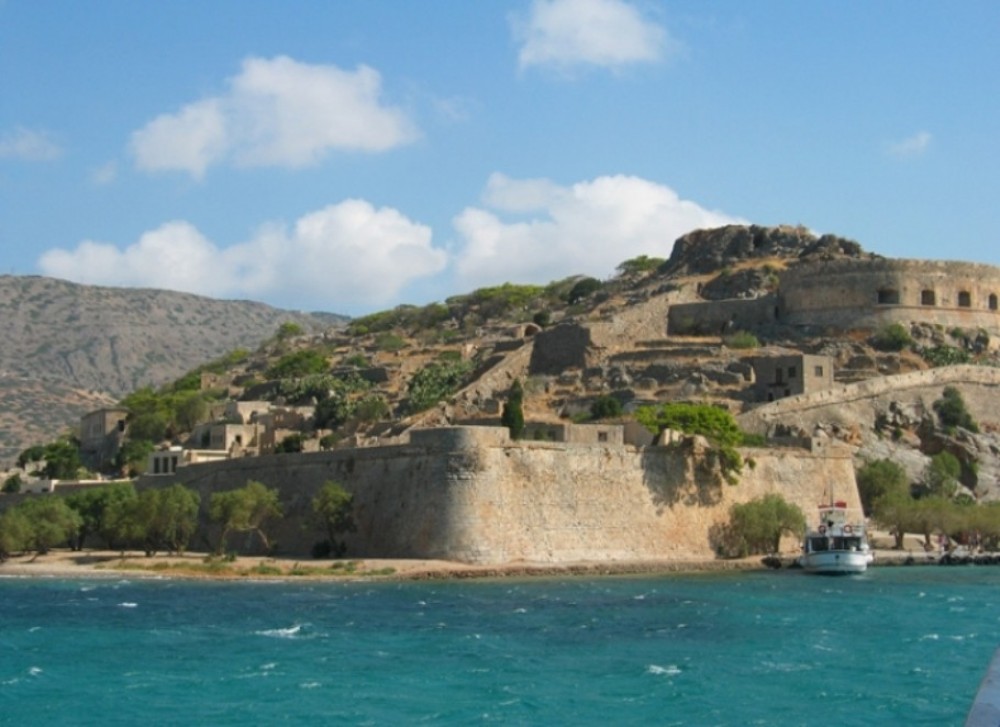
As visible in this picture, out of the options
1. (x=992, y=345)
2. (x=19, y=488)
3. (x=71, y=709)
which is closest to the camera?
(x=71, y=709)

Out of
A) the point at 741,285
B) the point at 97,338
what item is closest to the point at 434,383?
the point at 741,285

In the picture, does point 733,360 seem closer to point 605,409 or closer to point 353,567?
point 605,409

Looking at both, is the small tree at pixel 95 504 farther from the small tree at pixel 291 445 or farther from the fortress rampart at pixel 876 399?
the fortress rampart at pixel 876 399

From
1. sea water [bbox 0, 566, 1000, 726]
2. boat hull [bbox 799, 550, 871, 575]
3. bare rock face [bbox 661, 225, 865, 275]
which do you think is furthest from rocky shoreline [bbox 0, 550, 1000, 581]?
bare rock face [bbox 661, 225, 865, 275]

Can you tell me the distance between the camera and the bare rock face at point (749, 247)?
7931 centimetres

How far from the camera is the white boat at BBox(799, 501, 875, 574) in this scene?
1976 inches

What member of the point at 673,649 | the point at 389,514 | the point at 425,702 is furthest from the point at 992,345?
the point at 425,702

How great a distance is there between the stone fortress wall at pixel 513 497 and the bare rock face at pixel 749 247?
2584 centimetres

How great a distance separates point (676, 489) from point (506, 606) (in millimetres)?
14992

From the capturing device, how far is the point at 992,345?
7244 cm

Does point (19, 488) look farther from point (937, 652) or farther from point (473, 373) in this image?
point (937, 652)

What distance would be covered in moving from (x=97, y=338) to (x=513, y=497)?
124721 mm

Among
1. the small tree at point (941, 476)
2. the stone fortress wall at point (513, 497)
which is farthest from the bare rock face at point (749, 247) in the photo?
the stone fortress wall at point (513, 497)

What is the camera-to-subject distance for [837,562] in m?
50.1
